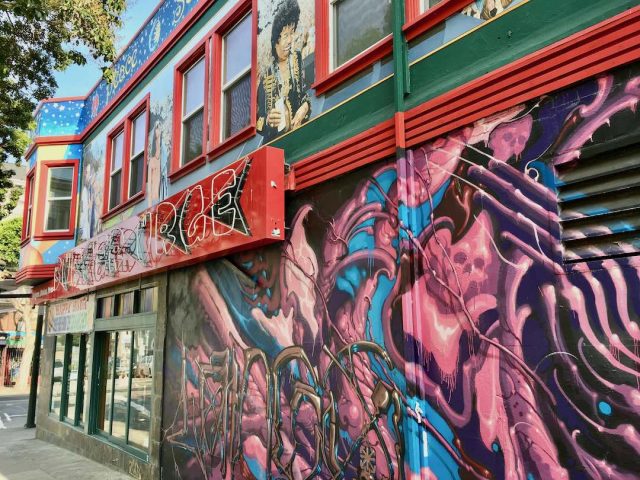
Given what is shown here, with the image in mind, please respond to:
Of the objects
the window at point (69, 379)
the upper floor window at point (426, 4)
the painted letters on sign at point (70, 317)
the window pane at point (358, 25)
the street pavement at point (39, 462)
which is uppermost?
the window pane at point (358, 25)

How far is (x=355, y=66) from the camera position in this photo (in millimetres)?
4969

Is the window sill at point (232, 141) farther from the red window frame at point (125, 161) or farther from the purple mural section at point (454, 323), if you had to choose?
the red window frame at point (125, 161)

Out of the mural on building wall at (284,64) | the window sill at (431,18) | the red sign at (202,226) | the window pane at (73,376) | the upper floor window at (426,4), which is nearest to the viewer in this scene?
the window sill at (431,18)

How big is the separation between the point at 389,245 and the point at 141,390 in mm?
6293

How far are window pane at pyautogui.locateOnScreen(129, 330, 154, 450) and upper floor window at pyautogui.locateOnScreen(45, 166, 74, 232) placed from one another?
555 cm

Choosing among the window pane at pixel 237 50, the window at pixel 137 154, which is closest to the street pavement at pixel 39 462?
the window at pixel 137 154

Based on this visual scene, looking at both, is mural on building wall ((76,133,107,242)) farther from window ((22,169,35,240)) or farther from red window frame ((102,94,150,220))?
window ((22,169,35,240))

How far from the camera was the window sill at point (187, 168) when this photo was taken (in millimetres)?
7488

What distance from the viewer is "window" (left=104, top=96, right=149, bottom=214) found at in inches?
384

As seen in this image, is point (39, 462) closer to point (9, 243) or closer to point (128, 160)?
point (128, 160)

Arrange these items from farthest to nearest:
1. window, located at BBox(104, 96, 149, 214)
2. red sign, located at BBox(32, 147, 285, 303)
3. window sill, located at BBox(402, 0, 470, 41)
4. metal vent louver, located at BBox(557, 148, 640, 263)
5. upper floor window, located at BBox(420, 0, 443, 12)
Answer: window, located at BBox(104, 96, 149, 214), red sign, located at BBox(32, 147, 285, 303), upper floor window, located at BBox(420, 0, 443, 12), window sill, located at BBox(402, 0, 470, 41), metal vent louver, located at BBox(557, 148, 640, 263)

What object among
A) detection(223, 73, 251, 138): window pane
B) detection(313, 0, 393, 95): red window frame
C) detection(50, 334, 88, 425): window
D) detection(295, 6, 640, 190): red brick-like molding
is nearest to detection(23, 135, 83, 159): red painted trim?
detection(50, 334, 88, 425): window

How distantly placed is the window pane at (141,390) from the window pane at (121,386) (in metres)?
0.35

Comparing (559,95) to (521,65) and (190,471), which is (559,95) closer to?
(521,65)
